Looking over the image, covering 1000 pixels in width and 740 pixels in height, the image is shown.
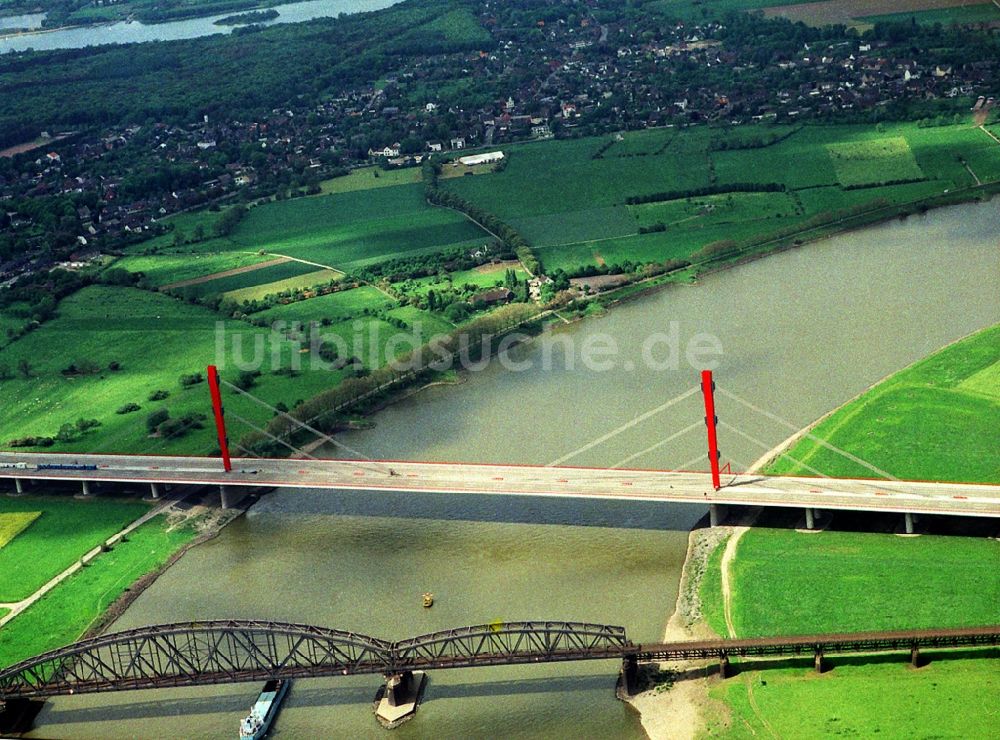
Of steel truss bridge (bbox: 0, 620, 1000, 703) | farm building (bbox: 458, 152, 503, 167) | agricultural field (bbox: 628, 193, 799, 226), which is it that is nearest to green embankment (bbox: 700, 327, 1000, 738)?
steel truss bridge (bbox: 0, 620, 1000, 703)

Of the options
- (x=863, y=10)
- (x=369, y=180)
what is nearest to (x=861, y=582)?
(x=369, y=180)

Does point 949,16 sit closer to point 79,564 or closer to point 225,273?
point 225,273

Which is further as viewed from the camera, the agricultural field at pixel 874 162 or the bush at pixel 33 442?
the agricultural field at pixel 874 162

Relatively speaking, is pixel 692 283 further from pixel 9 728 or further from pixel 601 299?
pixel 9 728

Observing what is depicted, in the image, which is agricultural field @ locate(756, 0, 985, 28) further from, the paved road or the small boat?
the small boat

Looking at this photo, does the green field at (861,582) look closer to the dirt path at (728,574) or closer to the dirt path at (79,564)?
the dirt path at (728,574)

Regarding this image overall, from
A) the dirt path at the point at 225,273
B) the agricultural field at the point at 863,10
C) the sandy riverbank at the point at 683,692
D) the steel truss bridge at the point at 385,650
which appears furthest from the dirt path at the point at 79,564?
the agricultural field at the point at 863,10
